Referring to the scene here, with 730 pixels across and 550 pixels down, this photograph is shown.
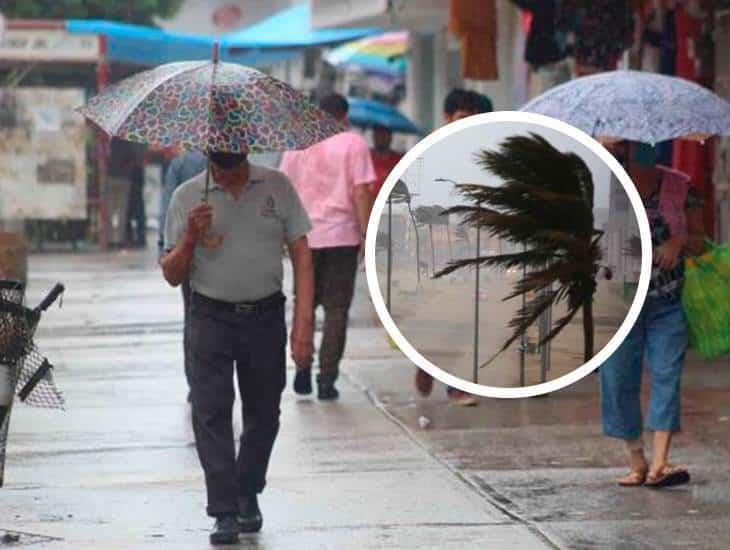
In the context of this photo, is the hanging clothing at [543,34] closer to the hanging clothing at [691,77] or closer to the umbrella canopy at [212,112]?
the hanging clothing at [691,77]

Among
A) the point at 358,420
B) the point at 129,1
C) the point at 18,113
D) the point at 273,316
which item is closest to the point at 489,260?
the point at 273,316

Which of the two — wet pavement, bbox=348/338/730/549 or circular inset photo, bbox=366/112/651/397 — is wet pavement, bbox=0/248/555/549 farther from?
circular inset photo, bbox=366/112/651/397

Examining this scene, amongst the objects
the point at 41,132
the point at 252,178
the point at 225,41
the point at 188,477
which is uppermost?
the point at 225,41

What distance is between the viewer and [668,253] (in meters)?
9.09

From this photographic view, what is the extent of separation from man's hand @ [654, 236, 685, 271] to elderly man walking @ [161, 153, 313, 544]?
5.52 feet

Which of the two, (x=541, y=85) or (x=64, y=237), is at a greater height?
(x=541, y=85)

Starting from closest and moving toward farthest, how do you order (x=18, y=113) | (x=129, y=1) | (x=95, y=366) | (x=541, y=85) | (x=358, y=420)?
(x=358, y=420) → (x=95, y=366) → (x=541, y=85) → (x=18, y=113) → (x=129, y=1)

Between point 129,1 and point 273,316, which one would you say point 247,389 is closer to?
point 273,316

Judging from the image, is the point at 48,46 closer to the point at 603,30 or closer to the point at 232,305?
the point at 603,30

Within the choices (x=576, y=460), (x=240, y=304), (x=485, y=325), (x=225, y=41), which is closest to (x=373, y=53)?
(x=225, y=41)

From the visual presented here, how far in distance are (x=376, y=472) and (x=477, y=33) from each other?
9508 mm

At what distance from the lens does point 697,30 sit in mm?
15734

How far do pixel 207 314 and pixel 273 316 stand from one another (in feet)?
0.88

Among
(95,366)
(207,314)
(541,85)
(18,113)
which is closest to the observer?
(207,314)
